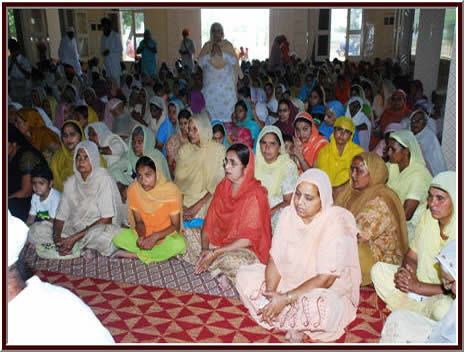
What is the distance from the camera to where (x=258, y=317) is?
2.46 metres

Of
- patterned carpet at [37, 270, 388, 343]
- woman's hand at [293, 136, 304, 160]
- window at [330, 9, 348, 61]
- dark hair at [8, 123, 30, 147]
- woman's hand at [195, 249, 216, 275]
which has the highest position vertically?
window at [330, 9, 348, 61]

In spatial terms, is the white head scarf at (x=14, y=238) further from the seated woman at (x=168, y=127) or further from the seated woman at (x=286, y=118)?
the seated woman at (x=286, y=118)

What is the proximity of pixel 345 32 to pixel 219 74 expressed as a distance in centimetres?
935

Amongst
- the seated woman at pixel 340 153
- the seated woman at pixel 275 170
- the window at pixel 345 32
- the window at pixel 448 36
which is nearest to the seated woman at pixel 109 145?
the seated woman at pixel 275 170

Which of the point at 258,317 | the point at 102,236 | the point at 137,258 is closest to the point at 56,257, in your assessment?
the point at 102,236

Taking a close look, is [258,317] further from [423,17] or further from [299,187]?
[423,17]

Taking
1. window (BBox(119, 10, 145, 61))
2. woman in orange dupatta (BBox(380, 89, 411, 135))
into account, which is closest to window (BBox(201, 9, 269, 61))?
window (BBox(119, 10, 145, 61))

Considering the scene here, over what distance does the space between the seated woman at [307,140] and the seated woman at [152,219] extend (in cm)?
137

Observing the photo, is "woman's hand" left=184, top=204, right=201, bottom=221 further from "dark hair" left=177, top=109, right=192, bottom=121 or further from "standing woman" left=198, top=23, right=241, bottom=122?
"standing woman" left=198, top=23, right=241, bottom=122

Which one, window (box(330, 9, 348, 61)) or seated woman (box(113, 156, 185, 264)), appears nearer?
seated woman (box(113, 156, 185, 264))

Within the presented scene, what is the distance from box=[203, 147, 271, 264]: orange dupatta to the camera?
2.88m

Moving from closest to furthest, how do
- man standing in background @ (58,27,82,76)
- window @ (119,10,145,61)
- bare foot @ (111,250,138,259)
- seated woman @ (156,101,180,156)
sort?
bare foot @ (111,250,138,259) → seated woman @ (156,101,180,156) → man standing in background @ (58,27,82,76) → window @ (119,10,145,61)

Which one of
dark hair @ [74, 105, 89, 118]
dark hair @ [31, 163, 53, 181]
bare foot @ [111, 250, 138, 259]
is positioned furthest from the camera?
dark hair @ [74, 105, 89, 118]

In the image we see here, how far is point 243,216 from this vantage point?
114 inches
